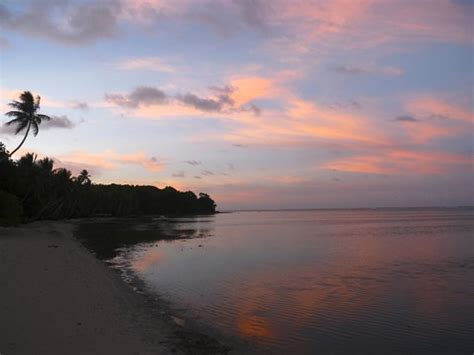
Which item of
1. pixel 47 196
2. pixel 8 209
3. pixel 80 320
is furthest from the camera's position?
pixel 47 196

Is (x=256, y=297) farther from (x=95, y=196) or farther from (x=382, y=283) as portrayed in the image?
(x=95, y=196)

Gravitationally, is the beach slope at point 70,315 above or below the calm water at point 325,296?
above

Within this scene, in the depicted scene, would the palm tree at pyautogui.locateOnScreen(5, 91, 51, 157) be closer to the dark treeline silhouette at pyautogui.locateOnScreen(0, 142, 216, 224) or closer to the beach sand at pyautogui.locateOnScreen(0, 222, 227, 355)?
the dark treeline silhouette at pyautogui.locateOnScreen(0, 142, 216, 224)

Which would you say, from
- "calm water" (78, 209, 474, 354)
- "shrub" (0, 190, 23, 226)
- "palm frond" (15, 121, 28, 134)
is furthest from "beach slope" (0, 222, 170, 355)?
"palm frond" (15, 121, 28, 134)

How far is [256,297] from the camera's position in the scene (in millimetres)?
16656

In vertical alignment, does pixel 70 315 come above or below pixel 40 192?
below

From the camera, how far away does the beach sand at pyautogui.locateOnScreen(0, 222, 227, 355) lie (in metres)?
8.90

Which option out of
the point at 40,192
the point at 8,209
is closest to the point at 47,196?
the point at 40,192

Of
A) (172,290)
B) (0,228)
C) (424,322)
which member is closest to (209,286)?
(172,290)

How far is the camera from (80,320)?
1083 cm

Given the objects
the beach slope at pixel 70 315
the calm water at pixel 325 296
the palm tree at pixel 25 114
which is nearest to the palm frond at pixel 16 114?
the palm tree at pixel 25 114

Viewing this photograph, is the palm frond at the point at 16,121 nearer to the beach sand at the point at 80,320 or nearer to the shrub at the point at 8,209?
the shrub at the point at 8,209

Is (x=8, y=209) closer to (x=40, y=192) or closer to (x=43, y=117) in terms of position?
(x=43, y=117)

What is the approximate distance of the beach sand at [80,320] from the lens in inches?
350
